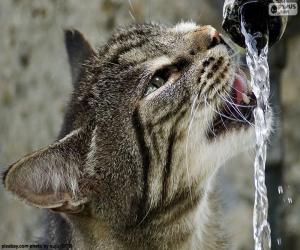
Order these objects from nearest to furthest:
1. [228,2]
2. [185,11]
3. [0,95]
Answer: [228,2]
[185,11]
[0,95]

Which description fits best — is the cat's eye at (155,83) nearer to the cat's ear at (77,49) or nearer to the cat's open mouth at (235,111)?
the cat's open mouth at (235,111)

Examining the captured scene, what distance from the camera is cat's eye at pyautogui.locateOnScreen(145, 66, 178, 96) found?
8.82 feet

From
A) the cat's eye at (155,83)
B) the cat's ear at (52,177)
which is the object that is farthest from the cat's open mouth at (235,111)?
the cat's ear at (52,177)

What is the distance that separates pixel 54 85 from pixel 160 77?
73.3 inches

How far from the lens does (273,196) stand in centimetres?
429

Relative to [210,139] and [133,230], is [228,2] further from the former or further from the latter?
[133,230]

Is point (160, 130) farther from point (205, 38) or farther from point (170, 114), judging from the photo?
point (205, 38)

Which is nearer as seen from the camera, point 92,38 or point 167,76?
point 167,76

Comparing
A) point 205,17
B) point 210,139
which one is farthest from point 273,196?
point 210,139

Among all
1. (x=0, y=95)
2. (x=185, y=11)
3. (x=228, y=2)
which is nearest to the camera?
(x=228, y=2)

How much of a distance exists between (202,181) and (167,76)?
0.41 m

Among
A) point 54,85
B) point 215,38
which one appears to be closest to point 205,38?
point 215,38

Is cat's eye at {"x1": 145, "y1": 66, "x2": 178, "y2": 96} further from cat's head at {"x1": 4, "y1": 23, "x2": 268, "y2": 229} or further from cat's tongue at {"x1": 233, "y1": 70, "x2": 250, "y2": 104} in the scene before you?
cat's tongue at {"x1": 233, "y1": 70, "x2": 250, "y2": 104}

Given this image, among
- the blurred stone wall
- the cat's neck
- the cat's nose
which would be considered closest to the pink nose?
the cat's nose
